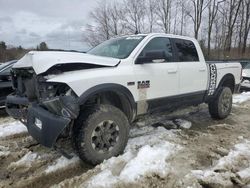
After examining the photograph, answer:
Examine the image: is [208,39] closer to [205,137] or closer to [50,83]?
[205,137]

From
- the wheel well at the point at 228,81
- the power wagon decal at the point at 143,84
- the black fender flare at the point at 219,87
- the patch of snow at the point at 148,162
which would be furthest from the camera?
the wheel well at the point at 228,81

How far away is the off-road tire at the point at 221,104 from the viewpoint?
6406 mm

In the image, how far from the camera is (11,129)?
19.0ft

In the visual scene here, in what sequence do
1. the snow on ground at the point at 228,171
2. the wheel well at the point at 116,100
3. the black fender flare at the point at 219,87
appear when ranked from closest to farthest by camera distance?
the snow on ground at the point at 228,171, the wheel well at the point at 116,100, the black fender flare at the point at 219,87

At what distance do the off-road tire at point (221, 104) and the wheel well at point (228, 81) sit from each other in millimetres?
174

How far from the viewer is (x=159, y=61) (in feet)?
15.6

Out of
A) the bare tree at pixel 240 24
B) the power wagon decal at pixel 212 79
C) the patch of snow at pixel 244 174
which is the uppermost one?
the bare tree at pixel 240 24

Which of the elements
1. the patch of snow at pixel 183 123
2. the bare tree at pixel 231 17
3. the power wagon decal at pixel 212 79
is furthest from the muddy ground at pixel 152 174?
the bare tree at pixel 231 17

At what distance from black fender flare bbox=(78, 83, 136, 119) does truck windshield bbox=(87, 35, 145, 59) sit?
1.91 ft

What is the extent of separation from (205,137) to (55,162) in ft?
8.89

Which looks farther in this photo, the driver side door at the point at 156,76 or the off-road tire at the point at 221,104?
the off-road tire at the point at 221,104

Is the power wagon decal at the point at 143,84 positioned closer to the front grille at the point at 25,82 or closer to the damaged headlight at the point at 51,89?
the damaged headlight at the point at 51,89

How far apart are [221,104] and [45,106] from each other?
13.9ft

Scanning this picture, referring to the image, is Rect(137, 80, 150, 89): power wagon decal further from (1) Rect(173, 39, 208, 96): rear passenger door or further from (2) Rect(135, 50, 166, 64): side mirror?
(1) Rect(173, 39, 208, 96): rear passenger door
